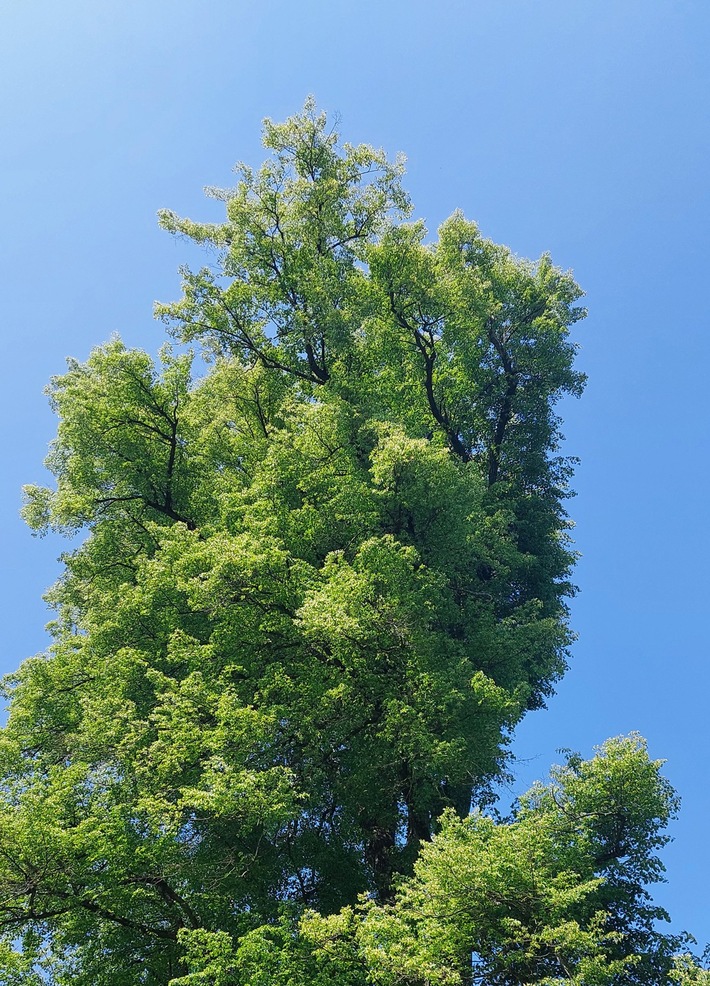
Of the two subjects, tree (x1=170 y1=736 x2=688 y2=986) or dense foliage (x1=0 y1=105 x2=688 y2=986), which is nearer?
tree (x1=170 y1=736 x2=688 y2=986)

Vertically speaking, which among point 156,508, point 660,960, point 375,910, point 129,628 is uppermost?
point 156,508

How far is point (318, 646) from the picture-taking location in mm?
12688

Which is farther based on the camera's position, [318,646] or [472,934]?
[318,646]

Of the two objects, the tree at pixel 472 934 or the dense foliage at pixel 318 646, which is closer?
the tree at pixel 472 934

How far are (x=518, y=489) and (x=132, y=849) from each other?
13132mm

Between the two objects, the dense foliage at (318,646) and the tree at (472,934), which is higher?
the dense foliage at (318,646)

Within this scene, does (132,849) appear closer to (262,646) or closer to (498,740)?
(262,646)

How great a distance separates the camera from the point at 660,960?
34.0 ft

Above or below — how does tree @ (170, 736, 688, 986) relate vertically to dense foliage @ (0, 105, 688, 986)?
below

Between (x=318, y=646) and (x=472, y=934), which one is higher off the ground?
(x=318, y=646)

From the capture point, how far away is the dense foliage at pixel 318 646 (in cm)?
966

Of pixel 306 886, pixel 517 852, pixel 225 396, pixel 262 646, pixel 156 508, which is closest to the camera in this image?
pixel 517 852

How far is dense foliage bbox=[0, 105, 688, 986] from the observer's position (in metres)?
9.66

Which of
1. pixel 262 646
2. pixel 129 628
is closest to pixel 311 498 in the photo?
pixel 262 646
